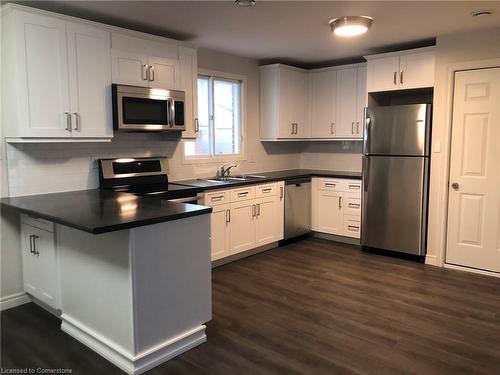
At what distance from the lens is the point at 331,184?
5184 mm

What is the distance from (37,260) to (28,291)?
0.36 metres

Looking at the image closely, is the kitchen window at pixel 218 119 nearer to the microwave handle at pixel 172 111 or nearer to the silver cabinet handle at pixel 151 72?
the microwave handle at pixel 172 111

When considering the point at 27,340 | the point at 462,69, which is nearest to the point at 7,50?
the point at 27,340

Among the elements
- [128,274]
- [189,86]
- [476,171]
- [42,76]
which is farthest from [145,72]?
[476,171]

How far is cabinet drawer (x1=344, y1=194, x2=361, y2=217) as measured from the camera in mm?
4957

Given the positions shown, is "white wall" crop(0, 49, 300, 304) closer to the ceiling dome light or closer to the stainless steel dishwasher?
the stainless steel dishwasher

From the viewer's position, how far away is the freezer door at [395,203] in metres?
4.32

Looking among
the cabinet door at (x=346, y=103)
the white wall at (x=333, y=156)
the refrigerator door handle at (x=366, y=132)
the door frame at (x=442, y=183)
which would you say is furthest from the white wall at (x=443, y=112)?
the white wall at (x=333, y=156)

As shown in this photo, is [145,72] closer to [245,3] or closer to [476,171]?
[245,3]

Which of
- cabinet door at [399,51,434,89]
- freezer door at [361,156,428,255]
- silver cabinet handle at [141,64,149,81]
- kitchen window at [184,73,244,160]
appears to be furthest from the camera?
kitchen window at [184,73,244,160]

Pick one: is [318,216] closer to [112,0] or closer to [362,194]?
[362,194]

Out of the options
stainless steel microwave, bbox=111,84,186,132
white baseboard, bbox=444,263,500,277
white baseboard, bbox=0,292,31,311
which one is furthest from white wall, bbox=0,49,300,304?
white baseboard, bbox=444,263,500,277

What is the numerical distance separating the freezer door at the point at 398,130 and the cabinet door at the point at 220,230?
70.8 inches

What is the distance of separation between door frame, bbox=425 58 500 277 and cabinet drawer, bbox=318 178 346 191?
3.67 ft
